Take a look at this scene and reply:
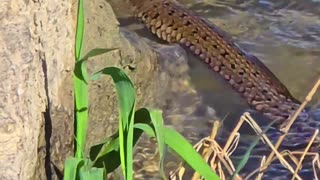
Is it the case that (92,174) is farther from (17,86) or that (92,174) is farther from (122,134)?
(17,86)

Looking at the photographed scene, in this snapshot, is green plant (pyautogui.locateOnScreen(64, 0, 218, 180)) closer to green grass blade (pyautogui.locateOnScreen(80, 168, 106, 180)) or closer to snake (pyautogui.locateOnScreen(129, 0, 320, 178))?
green grass blade (pyautogui.locateOnScreen(80, 168, 106, 180))

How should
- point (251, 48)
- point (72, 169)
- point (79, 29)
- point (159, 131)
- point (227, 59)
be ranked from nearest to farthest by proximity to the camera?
point (159, 131), point (72, 169), point (79, 29), point (227, 59), point (251, 48)

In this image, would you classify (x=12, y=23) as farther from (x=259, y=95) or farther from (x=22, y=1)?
(x=259, y=95)

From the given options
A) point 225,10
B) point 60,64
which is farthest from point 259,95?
point 60,64

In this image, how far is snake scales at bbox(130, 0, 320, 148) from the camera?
5.04 metres

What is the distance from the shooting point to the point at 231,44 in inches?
226

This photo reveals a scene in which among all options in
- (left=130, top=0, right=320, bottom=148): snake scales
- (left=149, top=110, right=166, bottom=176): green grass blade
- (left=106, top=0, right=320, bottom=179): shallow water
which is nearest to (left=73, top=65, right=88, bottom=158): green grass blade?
(left=149, top=110, right=166, bottom=176): green grass blade

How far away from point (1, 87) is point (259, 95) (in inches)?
115

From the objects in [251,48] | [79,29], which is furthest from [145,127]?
[251,48]

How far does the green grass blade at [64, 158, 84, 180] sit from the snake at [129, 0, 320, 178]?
229 cm

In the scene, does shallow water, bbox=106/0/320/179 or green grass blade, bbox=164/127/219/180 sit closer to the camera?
green grass blade, bbox=164/127/219/180

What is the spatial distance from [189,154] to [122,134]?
7.6 inches

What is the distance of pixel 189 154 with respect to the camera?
98.4 inches

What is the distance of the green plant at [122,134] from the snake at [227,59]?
7.09ft
